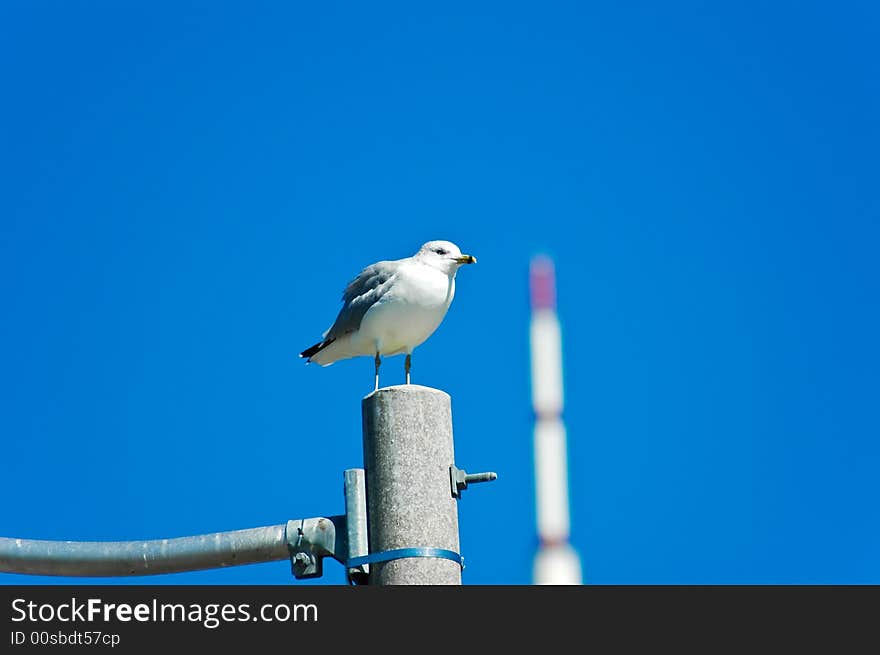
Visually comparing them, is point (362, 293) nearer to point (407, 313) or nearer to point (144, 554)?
point (407, 313)

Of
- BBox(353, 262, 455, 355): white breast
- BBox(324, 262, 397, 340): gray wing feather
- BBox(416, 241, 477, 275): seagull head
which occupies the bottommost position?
BBox(353, 262, 455, 355): white breast

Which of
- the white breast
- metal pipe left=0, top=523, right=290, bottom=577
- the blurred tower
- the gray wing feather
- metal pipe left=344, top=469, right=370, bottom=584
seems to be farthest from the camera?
the blurred tower

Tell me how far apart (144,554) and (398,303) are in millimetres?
3681

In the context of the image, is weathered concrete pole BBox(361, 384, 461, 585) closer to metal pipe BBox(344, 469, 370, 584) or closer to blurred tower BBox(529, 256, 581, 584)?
metal pipe BBox(344, 469, 370, 584)

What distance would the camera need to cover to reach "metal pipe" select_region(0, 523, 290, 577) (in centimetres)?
632

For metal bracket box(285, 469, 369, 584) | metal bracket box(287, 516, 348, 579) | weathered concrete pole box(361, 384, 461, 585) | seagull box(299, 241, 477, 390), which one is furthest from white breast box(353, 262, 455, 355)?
metal bracket box(287, 516, 348, 579)

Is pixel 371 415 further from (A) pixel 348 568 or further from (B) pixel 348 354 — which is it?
(B) pixel 348 354

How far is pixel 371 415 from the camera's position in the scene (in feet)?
22.0

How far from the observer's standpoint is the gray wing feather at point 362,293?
32.9 ft

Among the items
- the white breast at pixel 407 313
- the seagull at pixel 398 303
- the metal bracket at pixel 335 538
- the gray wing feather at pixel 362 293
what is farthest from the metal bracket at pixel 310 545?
the gray wing feather at pixel 362 293

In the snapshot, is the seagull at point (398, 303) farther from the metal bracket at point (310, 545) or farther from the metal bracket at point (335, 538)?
the metal bracket at point (310, 545)

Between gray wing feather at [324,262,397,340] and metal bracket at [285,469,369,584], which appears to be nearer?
metal bracket at [285,469,369,584]

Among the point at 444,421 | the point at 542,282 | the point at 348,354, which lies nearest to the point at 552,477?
the point at 542,282

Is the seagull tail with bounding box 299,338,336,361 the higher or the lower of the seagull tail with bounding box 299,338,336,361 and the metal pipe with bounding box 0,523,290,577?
the higher
